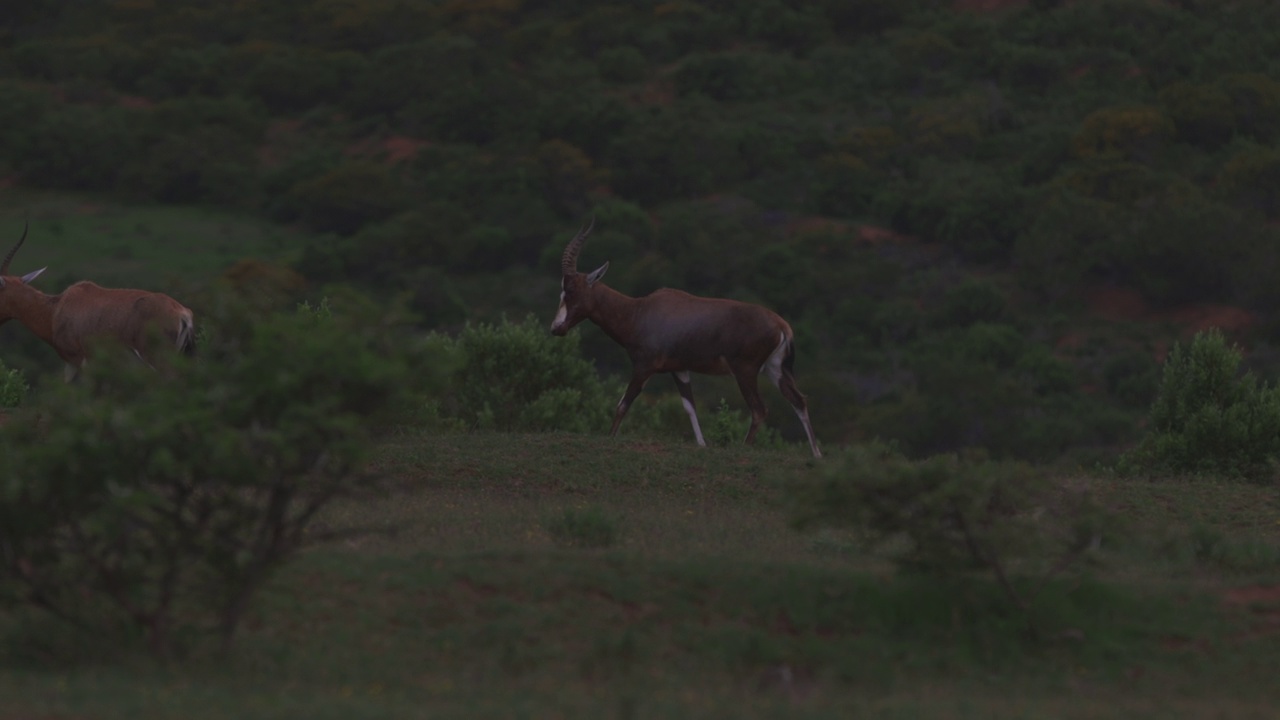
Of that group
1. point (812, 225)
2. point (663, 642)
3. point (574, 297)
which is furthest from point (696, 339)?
point (812, 225)

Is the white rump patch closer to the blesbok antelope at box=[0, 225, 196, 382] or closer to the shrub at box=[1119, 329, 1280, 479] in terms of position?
the shrub at box=[1119, 329, 1280, 479]

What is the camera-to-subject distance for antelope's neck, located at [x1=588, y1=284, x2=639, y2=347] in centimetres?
1803

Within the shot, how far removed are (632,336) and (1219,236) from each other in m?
27.8

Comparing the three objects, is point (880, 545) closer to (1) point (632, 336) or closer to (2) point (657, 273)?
(1) point (632, 336)

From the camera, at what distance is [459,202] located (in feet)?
161

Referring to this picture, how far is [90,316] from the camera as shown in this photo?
55.1 feet

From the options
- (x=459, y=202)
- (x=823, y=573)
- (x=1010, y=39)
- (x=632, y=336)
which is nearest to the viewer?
(x=823, y=573)

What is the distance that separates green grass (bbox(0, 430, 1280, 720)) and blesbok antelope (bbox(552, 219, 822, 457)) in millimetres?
4373

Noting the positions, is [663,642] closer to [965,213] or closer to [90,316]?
[90,316]

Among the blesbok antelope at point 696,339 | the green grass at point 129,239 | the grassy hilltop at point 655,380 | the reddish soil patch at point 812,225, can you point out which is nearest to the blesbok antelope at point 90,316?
the grassy hilltop at point 655,380

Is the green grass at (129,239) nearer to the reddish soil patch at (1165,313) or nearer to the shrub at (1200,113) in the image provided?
the reddish soil patch at (1165,313)

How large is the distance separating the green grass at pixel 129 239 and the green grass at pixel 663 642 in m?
30.5

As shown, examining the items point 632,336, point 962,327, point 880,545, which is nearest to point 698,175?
point 962,327

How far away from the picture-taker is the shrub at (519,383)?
70.6 feet
